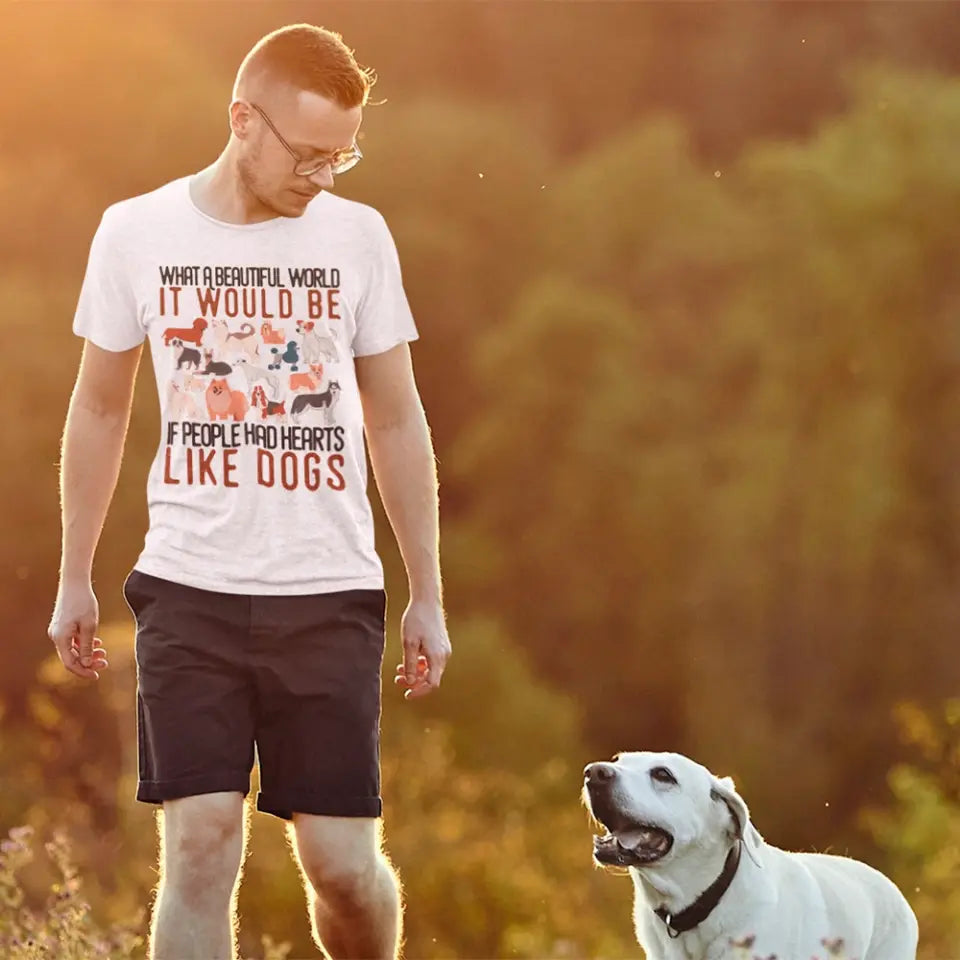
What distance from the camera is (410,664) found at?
331 centimetres

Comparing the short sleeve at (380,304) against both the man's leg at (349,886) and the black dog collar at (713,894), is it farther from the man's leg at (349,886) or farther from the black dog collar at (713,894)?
the black dog collar at (713,894)

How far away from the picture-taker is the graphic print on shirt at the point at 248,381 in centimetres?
308

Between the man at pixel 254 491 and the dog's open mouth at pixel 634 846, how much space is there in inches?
23.9

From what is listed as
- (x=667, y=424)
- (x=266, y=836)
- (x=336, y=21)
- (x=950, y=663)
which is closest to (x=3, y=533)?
(x=266, y=836)

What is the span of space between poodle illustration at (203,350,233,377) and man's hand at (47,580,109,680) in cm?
48

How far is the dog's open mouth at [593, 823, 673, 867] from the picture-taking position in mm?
3650

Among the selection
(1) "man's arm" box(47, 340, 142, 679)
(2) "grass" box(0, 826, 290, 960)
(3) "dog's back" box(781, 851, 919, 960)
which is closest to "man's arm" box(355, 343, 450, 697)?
(1) "man's arm" box(47, 340, 142, 679)

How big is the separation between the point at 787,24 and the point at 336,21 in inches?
116

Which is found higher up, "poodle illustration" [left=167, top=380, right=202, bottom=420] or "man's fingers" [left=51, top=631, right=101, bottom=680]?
"poodle illustration" [left=167, top=380, right=202, bottom=420]

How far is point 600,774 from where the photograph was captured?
12.1 ft

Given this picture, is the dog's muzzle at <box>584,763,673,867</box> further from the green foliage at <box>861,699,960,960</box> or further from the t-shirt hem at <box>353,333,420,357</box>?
the green foliage at <box>861,699,960,960</box>

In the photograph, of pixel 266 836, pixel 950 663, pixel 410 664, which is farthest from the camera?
pixel 950 663

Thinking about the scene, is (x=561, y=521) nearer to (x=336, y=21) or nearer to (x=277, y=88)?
(x=336, y=21)

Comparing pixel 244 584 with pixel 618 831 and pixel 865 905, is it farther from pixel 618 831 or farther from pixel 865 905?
pixel 865 905
